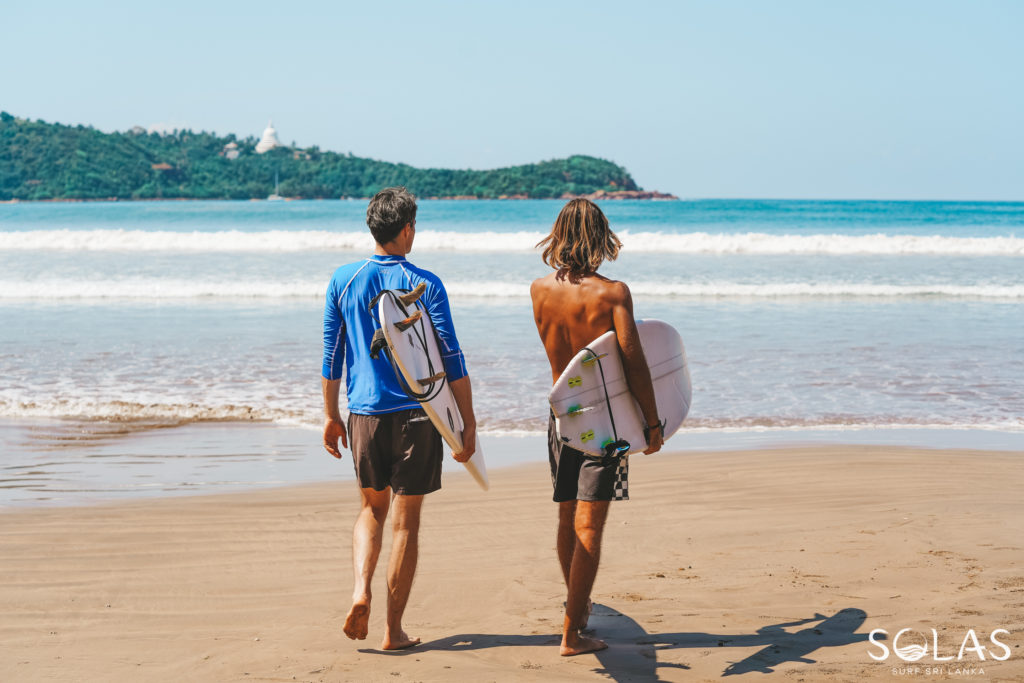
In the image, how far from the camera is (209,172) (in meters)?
99.4

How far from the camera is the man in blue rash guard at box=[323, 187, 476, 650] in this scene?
346 cm

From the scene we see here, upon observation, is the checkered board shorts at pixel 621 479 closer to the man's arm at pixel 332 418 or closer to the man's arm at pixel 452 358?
the man's arm at pixel 452 358

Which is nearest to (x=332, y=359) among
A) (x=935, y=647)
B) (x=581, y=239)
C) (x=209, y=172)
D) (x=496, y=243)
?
(x=581, y=239)

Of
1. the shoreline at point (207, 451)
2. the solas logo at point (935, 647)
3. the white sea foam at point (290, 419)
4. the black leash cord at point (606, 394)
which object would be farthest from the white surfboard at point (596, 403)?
the white sea foam at point (290, 419)

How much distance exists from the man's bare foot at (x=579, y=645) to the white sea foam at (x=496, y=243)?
2651cm

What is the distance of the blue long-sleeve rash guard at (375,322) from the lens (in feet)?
11.3

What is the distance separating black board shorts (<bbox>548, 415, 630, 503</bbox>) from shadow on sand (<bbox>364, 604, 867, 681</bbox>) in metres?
0.63

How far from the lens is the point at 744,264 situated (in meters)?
25.1

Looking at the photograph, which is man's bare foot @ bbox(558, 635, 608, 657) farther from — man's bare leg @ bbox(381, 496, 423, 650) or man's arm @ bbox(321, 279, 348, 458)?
man's arm @ bbox(321, 279, 348, 458)

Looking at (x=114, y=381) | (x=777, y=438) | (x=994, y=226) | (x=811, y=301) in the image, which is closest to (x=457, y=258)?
(x=811, y=301)

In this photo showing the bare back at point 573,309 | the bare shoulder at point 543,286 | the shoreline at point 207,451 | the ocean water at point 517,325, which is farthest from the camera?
the ocean water at point 517,325

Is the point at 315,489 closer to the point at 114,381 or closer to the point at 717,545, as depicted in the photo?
the point at 717,545

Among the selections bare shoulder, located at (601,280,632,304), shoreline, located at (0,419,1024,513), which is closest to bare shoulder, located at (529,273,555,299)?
bare shoulder, located at (601,280,632,304)

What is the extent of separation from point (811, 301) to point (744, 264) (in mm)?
7598
